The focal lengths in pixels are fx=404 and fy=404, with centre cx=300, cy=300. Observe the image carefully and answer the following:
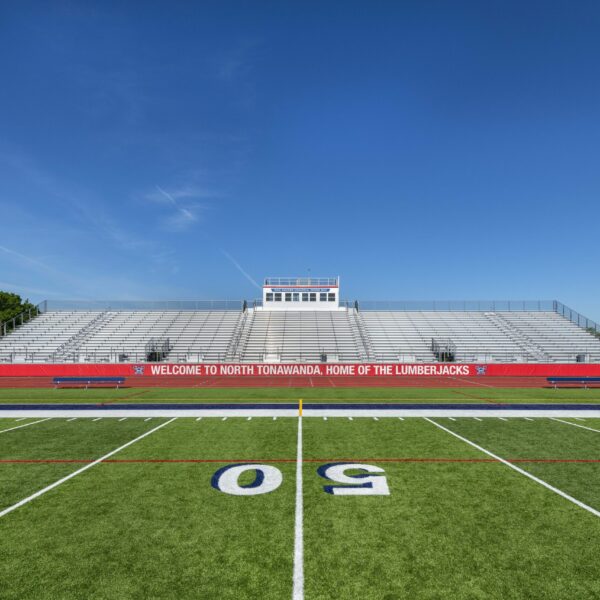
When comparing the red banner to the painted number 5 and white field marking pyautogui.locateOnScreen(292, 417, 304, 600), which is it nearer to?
the painted number 5

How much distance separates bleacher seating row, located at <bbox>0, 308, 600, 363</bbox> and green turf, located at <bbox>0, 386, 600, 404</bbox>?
54.3 feet

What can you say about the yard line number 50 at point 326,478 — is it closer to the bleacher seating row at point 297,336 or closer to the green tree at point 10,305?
the bleacher seating row at point 297,336

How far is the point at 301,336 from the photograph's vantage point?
146 feet

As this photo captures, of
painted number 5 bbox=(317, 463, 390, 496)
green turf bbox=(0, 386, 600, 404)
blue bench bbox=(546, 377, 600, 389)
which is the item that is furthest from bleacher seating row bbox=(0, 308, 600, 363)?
painted number 5 bbox=(317, 463, 390, 496)

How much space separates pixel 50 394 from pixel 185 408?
9.76 metres

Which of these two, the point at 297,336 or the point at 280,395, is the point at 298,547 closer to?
the point at 280,395

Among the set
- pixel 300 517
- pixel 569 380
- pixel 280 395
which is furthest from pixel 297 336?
pixel 300 517

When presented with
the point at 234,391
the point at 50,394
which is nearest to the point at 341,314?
the point at 234,391

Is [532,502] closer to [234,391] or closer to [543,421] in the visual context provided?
[543,421]

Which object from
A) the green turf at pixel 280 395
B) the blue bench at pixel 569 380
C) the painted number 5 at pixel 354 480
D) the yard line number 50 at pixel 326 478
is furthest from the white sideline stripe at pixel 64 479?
the blue bench at pixel 569 380

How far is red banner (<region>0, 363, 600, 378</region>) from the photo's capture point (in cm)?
3234

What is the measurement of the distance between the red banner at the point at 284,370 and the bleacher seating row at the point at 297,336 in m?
5.23

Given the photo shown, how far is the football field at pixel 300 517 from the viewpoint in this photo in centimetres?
434

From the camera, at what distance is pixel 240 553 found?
16.0 feet
